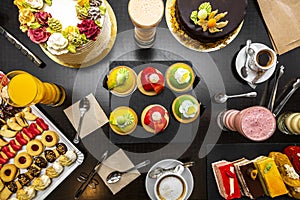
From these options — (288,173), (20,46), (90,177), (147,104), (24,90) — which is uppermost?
(20,46)

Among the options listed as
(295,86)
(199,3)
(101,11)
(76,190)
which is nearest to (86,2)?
(101,11)

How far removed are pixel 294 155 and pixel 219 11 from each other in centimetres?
55

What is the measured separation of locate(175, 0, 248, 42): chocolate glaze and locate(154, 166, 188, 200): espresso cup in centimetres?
47

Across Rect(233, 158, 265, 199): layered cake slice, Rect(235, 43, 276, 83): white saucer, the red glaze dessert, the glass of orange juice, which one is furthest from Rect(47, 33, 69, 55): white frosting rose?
the red glaze dessert

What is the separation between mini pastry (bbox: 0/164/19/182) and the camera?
57.2 inches

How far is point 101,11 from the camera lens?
1.23 meters

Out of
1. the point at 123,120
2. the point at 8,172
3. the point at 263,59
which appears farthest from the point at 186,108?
the point at 8,172

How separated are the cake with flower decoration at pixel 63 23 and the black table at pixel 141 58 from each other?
223 millimetres

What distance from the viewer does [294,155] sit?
1.43 m

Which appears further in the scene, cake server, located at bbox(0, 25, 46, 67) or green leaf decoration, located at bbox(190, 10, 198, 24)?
cake server, located at bbox(0, 25, 46, 67)

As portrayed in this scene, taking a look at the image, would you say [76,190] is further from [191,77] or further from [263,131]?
[263,131]

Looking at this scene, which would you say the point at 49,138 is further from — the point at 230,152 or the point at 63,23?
the point at 230,152

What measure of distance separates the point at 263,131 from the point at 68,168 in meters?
0.67

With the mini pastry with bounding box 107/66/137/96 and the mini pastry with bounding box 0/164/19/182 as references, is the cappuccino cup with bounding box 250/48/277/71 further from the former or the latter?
the mini pastry with bounding box 0/164/19/182
